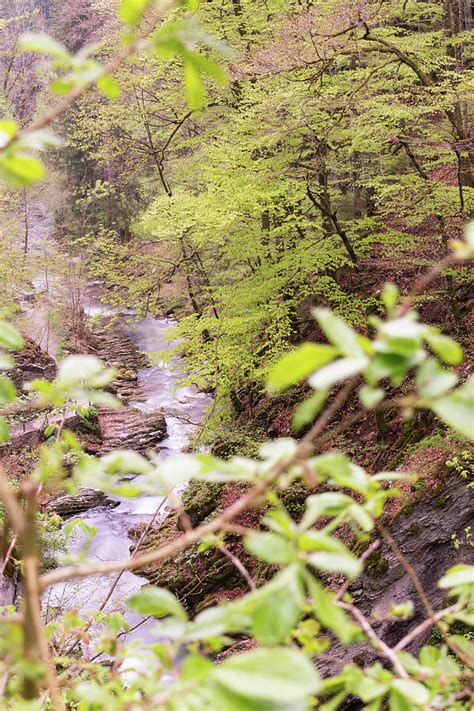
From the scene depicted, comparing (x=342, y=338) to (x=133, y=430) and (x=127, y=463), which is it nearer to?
(x=127, y=463)

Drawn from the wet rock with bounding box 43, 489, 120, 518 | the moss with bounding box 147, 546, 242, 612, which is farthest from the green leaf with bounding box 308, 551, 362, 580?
the wet rock with bounding box 43, 489, 120, 518

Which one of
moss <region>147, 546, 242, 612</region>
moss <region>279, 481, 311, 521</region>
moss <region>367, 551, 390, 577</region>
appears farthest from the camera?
moss <region>147, 546, 242, 612</region>

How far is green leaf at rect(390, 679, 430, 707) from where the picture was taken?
0.71 meters

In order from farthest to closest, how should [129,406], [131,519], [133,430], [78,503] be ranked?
[129,406]
[133,430]
[78,503]
[131,519]

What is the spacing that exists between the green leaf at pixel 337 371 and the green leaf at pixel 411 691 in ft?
1.56

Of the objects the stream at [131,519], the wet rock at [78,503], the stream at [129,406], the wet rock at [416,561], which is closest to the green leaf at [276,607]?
the stream at [131,519]


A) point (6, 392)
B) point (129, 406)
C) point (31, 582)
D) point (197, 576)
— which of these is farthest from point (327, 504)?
point (129, 406)

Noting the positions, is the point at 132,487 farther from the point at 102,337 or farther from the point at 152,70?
the point at 102,337

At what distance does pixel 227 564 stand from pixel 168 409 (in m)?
7.72

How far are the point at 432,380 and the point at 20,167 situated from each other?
56 centimetres

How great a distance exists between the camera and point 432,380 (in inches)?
22.5

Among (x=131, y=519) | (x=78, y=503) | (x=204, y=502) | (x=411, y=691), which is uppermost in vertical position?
(x=78, y=503)

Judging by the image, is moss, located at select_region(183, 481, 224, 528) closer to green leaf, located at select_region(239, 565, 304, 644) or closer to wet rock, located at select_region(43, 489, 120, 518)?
wet rock, located at select_region(43, 489, 120, 518)

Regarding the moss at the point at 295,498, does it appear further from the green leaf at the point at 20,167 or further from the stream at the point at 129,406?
the green leaf at the point at 20,167
